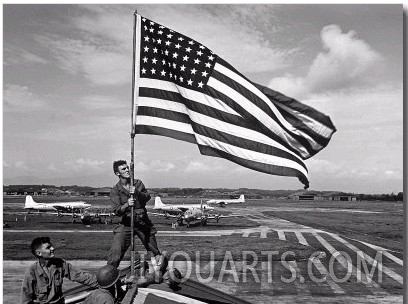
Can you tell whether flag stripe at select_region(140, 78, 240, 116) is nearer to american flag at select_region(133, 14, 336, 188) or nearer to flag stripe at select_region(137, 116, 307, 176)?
american flag at select_region(133, 14, 336, 188)

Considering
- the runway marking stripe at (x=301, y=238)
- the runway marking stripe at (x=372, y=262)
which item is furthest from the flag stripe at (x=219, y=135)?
the runway marking stripe at (x=301, y=238)

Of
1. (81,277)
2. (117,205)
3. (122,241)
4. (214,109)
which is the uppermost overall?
(214,109)

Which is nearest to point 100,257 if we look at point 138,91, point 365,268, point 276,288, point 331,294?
point 276,288

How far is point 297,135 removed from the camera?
5234 mm

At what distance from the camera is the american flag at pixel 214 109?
5199mm

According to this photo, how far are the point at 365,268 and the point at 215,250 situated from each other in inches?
242

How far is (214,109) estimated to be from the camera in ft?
17.6

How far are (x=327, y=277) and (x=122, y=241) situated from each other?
8.46 m

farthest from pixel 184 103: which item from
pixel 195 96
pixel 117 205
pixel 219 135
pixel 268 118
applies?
pixel 117 205

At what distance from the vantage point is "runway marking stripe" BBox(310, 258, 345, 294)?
10.3m

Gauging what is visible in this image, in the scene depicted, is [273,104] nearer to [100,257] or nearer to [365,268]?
[365,268]

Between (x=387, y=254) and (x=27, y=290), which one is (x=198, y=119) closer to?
(x=27, y=290)

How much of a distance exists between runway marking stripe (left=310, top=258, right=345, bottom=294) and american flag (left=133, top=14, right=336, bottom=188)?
647 centimetres

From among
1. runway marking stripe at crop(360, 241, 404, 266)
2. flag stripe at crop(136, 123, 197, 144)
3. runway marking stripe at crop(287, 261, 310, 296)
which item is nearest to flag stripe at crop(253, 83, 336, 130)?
flag stripe at crop(136, 123, 197, 144)
